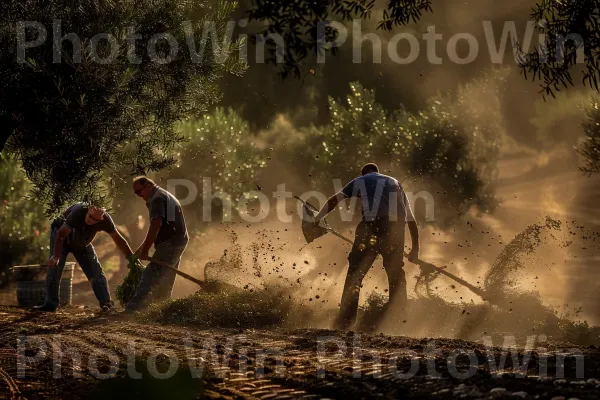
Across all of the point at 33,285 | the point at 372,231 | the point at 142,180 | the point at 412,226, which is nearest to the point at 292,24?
the point at 372,231

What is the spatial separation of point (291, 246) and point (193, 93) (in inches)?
691

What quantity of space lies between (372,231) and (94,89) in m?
4.49

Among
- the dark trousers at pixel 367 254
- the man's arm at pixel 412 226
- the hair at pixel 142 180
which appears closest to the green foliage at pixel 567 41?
the man's arm at pixel 412 226

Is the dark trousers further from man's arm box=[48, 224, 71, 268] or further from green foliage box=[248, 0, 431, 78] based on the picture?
man's arm box=[48, 224, 71, 268]

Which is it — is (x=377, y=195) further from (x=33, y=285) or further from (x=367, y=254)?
(x=33, y=285)

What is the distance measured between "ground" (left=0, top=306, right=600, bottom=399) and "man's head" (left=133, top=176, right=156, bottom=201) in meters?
3.20

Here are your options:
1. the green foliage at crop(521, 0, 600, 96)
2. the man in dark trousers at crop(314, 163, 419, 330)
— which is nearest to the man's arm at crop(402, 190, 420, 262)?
the man in dark trousers at crop(314, 163, 419, 330)

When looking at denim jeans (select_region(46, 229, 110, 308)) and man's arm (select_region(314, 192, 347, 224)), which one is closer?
man's arm (select_region(314, 192, 347, 224))

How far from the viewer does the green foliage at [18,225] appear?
23.7 meters

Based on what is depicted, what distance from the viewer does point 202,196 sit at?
27.0 meters

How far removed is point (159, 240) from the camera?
1382 cm

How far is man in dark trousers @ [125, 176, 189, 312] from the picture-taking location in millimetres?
13320

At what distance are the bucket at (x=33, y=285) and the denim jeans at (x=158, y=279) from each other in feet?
8.83

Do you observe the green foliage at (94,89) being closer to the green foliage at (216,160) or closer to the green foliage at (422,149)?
the green foliage at (422,149)
